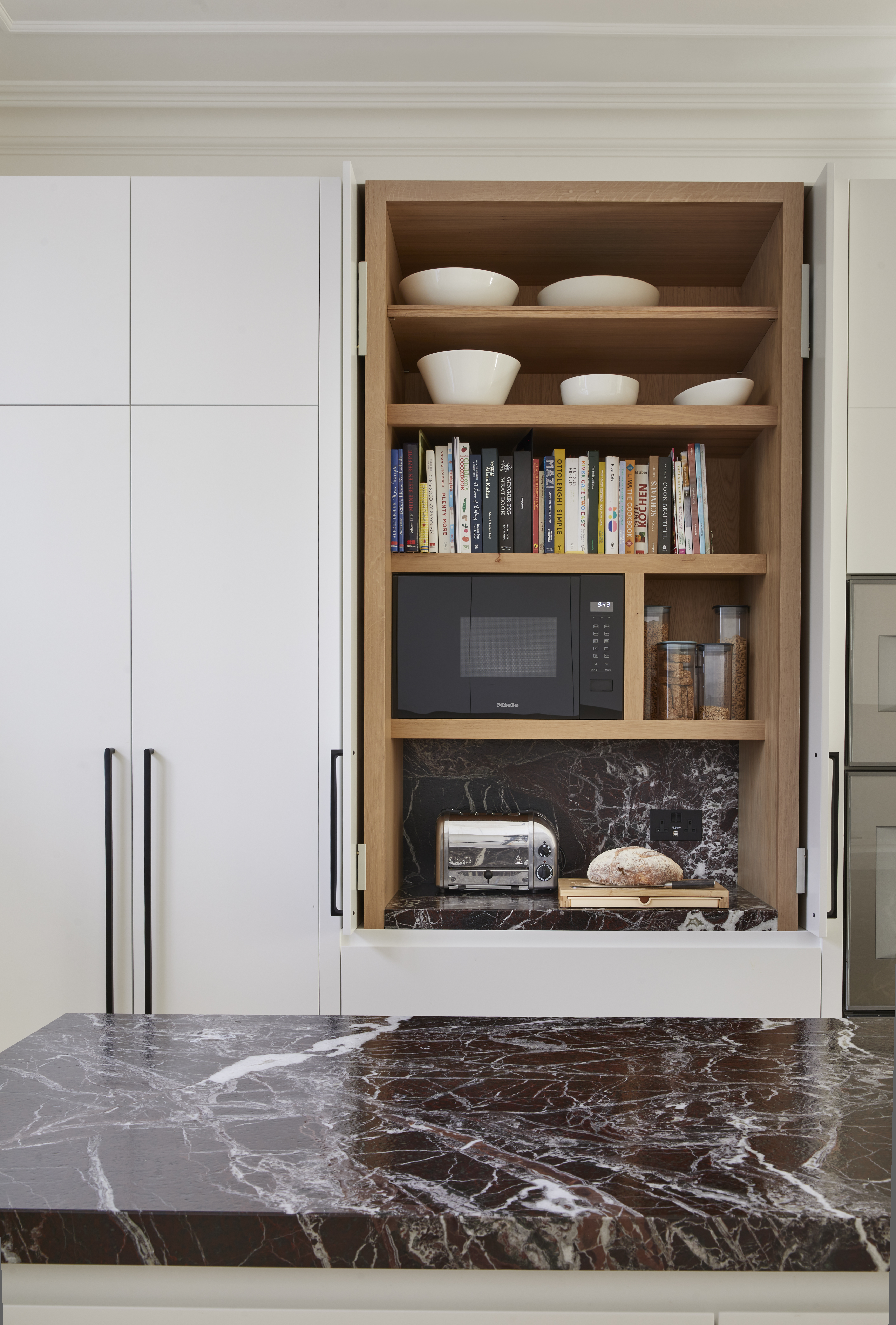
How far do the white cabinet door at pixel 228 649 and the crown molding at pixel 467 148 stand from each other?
0.93m

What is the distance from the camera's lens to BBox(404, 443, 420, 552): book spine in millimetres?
2211

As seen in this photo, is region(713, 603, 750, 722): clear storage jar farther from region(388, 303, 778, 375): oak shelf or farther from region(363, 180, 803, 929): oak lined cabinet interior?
region(388, 303, 778, 375): oak shelf

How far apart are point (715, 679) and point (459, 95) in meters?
1.66

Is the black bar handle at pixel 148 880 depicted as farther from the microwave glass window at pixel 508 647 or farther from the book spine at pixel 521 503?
the book spine at pixel 521 503

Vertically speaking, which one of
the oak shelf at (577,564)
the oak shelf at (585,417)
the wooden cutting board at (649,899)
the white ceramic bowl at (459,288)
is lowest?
the wooden cutting board at (649,899)

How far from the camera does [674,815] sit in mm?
2490

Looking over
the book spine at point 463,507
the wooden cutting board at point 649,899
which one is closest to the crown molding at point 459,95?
the book spine at point 463,507

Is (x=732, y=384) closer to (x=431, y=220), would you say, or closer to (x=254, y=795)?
(x=431, y=220)

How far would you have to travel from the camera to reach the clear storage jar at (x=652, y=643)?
2.32m

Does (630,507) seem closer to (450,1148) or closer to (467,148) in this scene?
(467,148)

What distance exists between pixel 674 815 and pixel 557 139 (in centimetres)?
184

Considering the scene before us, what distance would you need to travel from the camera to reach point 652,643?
236cm

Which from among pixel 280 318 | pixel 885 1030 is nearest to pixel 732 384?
pixel 280 318

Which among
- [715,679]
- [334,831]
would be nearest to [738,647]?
[715,679]
